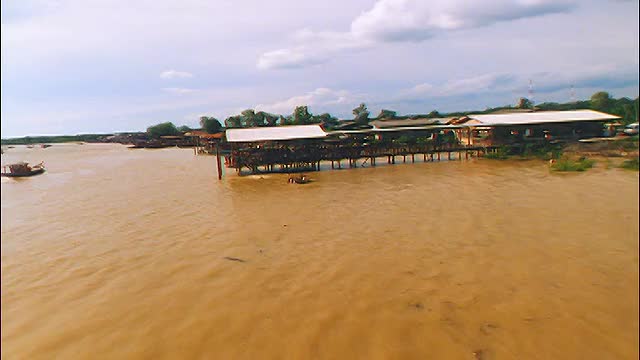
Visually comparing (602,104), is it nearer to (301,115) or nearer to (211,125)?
(301,115)

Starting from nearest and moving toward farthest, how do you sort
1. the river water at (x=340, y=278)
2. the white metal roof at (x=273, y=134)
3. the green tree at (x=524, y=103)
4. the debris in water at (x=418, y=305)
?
the river water at (x=340, y=278)
the debris in water at (x=418, y=305)
the white metal roof at (x=273, y=134)
the green tree at (x=524, y=103)

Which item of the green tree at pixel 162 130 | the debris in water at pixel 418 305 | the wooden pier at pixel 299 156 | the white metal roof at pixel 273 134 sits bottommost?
the debris in water at pixel 418 305

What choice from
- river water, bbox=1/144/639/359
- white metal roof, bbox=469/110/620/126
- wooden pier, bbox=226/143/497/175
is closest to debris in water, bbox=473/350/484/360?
river water, bbox=1/144/639/359

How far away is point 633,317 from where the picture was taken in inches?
224

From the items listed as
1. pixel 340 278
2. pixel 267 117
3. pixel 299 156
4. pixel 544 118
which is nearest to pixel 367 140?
pixel 299 156

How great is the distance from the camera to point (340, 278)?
26.3ft

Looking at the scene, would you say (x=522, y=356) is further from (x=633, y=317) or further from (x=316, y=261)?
(x=316, y=261)

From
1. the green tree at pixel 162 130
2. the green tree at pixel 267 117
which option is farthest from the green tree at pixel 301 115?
the green tree at pixel 162 130

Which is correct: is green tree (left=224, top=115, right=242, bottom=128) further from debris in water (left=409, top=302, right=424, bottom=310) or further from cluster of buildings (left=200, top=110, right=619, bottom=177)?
debris in water (left=409, top=302, right=424, bottom=310)

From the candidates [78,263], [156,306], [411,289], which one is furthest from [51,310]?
[411,289]

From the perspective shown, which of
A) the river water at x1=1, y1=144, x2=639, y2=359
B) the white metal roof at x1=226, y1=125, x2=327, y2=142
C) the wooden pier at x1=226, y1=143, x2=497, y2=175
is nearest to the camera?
the river water at x1=1, y1=144, x2=639, y2=359

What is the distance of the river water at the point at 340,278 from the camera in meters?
5.74

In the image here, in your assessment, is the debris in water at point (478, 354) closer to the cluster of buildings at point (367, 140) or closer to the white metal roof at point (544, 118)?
the cluster of buildings at point (367, 140)

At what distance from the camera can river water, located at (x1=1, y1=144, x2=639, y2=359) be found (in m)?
5.74
